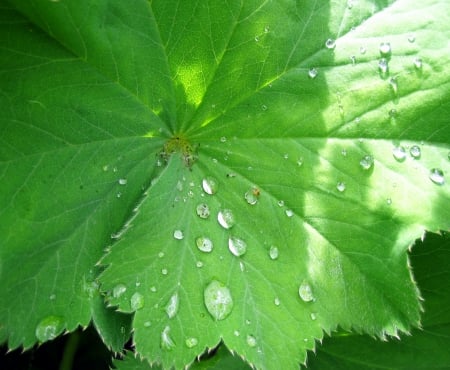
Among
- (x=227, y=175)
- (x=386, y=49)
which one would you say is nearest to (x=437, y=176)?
(x=386, y=49)

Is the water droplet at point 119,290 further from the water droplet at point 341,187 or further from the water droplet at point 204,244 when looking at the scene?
the water droplet at point 341,187

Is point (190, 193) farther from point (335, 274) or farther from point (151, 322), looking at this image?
point (335, 274)

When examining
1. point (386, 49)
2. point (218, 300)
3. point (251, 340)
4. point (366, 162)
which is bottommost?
point (251, 340)

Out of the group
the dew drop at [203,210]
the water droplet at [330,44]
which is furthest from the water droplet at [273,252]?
the water droplet at [330,44]

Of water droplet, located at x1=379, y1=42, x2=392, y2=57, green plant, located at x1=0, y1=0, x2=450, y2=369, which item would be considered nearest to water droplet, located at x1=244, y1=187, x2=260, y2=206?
green plant, located at x1=0, y1=0, x2=450, y2=369

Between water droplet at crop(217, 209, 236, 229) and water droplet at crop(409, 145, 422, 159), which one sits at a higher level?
water droplet at crop(217, 209, 236, 229)

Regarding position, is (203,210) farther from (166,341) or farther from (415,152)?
(415,152)

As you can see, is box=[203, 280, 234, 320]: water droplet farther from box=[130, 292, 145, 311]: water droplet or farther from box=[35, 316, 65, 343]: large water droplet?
box=[35, 316, 65, 343]: large water droplet
